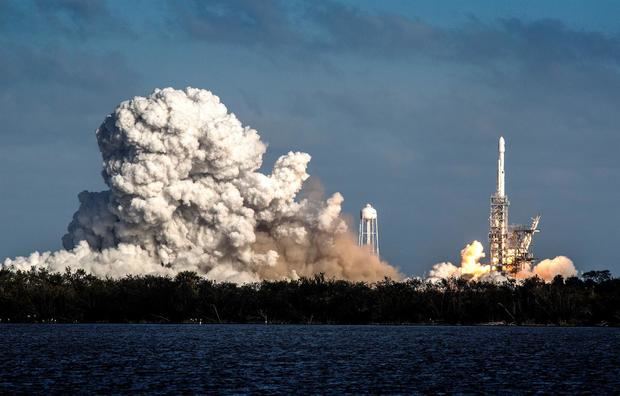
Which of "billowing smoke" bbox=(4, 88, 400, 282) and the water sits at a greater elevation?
"billowing smoke" bbox=(4, 88, 400, 282)

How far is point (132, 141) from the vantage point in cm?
12412

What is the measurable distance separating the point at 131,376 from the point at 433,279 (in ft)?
260

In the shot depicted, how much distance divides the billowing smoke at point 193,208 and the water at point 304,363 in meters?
19.1

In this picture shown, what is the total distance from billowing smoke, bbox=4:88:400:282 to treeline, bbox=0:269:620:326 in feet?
9.33

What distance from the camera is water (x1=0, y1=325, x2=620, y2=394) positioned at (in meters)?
59.0

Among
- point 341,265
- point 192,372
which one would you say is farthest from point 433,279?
point 192,372

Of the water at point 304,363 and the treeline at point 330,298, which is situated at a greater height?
the treeline at point 330,298

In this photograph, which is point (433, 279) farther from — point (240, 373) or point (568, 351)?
point (240, 373)

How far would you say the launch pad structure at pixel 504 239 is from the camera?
146000mm

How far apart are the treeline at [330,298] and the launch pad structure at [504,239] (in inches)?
500

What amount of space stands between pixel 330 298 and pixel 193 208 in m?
17.0

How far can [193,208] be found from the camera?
428ft

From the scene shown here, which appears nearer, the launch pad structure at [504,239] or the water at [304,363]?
the water at [304,363]

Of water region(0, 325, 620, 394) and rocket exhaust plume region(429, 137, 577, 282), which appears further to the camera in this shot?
rocket exhaust plume region(429, 137, 577, 282)
